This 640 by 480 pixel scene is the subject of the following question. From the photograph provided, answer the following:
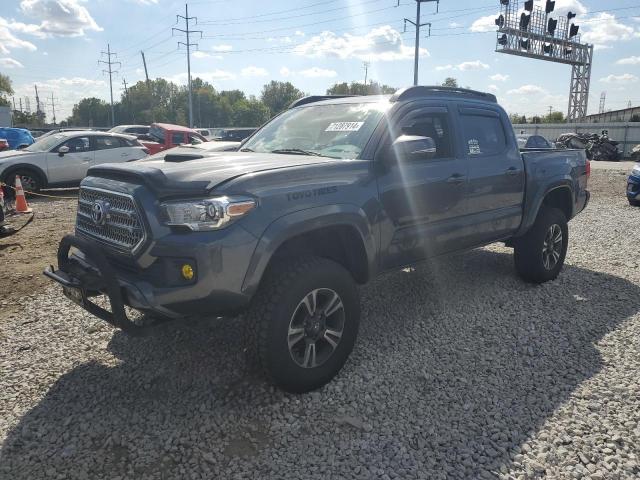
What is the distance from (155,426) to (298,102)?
A: 3.16 m

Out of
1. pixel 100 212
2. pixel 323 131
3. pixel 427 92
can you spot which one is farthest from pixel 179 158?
pixel 427 92

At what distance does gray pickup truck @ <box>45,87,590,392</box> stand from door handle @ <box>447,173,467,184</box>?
2 cm

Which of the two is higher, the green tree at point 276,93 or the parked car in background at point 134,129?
the green tree at point 276,93

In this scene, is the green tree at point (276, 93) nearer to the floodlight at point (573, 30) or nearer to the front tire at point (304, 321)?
the floodlight at point (573, 30)

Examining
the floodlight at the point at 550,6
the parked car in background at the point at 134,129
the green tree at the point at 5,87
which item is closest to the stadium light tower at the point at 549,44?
the floodlight at the point at 550,6

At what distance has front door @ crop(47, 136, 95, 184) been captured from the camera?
38.3 ft

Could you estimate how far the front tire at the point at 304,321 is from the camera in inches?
116

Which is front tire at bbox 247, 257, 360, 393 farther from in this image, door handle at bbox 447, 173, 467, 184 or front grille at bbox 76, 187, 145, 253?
door handle at bbox 447, 173, 467, 184

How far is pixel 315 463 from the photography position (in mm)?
2613

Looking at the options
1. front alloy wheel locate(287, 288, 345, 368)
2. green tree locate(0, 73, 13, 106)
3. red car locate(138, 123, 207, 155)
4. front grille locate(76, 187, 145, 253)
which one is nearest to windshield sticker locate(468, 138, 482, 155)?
front alloy wheel locate(287, 288, 345, 368)

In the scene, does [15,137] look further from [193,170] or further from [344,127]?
[193,170]

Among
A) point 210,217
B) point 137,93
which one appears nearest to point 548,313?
point 210,217

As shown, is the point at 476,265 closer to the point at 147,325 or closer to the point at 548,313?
the point at 548,313

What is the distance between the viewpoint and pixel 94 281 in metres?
2.84
